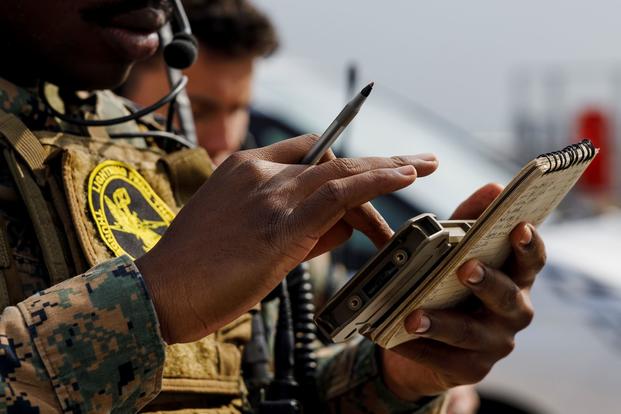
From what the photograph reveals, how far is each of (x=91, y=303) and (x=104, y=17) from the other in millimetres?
569

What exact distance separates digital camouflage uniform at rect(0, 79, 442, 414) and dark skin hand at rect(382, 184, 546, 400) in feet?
0.76

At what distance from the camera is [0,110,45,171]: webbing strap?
1.54m

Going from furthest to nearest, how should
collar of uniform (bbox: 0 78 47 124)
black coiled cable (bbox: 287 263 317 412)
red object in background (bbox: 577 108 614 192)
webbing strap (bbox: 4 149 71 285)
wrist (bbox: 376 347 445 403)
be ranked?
red object in background (bbox: 577 108 614 192)
black coiled cable (bbox: 287 263 317 412)
wrist (bbox: 376 347 445 403)
collar of uniform (bbox: 0 78 47 124)
webbing strap (bbox: 4 149 71 285)

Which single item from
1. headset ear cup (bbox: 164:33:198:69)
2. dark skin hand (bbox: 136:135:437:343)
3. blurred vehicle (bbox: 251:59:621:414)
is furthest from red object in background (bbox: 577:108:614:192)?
dark skin hand (bbox: 136:135:437:343)

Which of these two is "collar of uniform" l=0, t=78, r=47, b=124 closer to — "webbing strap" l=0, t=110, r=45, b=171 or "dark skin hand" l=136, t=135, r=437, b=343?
"webbing strap" l=0, t=110, r=45, b=171

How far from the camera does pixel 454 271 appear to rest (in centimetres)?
150

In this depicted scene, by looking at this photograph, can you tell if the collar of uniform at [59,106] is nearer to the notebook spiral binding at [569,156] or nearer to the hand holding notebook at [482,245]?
the hand holding notebook at [482,245]

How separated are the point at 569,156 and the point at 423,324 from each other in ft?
1.05

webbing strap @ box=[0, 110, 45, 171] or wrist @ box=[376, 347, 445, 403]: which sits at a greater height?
webbing strap @ box=[0, 110, 45, 171]

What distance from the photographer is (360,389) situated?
194 centimetres

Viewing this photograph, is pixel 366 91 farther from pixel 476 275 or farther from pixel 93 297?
pixel 93 297

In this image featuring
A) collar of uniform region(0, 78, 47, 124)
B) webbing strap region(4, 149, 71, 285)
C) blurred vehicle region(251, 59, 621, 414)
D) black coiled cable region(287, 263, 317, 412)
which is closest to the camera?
webbing strap region(4, 149, 71, 285)

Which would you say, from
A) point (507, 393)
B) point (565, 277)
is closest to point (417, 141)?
point (565, 277)

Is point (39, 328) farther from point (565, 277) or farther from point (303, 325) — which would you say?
point (565, 277)
